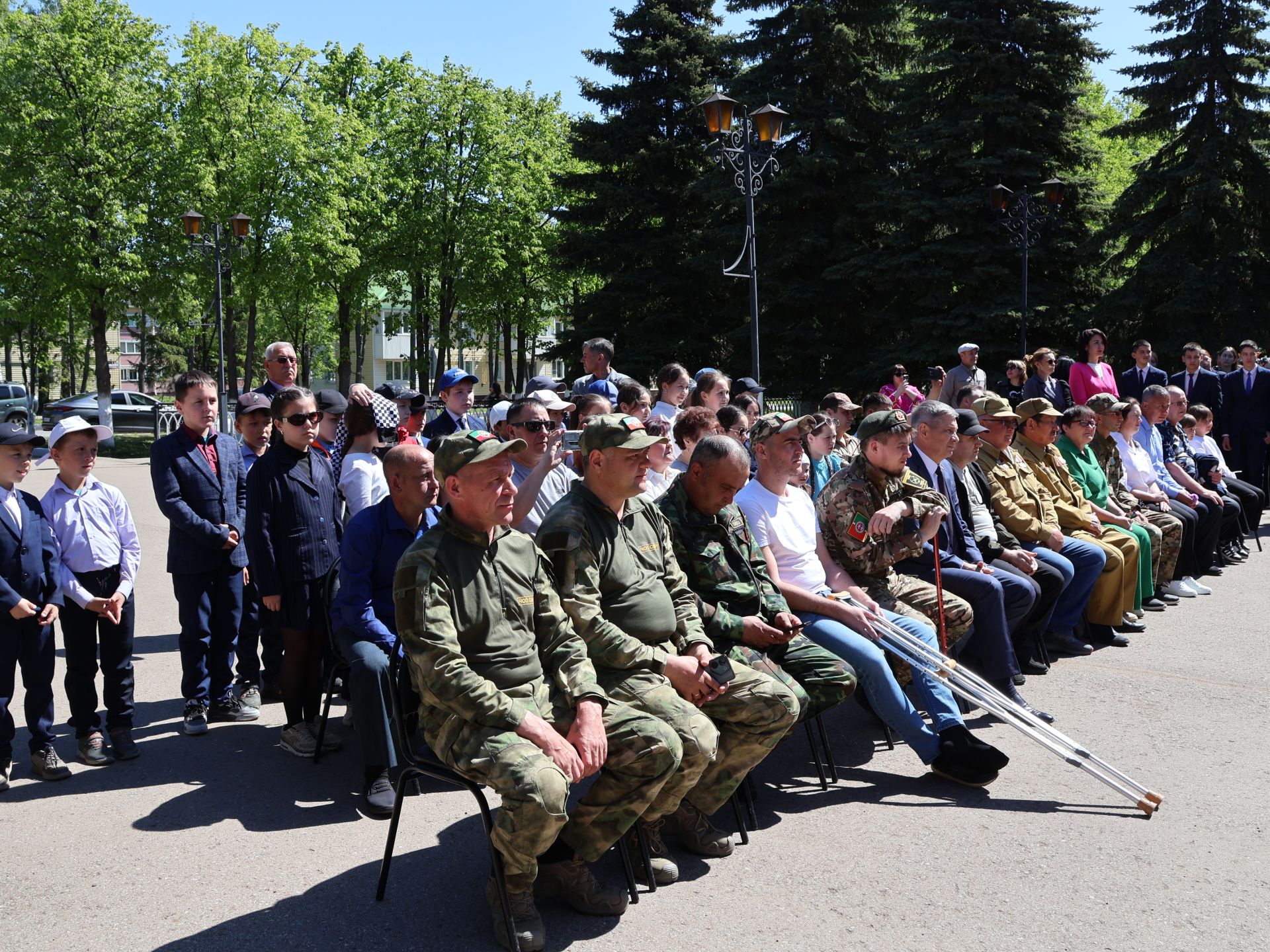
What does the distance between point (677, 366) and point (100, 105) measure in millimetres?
27914

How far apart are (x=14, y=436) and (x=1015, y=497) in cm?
643

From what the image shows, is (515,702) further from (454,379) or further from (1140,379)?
(1140,379)

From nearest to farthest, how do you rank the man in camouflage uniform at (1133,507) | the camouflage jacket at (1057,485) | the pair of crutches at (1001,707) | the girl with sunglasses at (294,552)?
Answer: the pair of crutches at (1001,707) < the girl with sunglasses at (294,552) < the camouflage jacket at (1057,485) < the man in camouflage uniform at (1133,507)

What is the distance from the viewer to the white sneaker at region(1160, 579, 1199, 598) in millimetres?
A: 9719

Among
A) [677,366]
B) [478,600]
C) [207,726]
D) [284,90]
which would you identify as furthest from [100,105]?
[478,600]

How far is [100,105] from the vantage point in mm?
30141

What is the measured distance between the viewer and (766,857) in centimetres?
434

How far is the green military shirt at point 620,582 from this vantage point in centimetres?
415

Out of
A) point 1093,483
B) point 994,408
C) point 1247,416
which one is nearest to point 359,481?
point 994,408

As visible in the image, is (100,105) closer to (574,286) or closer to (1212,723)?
(574,286)

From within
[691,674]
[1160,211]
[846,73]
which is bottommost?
[691,674]

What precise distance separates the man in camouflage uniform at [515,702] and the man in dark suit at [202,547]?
2817 mm

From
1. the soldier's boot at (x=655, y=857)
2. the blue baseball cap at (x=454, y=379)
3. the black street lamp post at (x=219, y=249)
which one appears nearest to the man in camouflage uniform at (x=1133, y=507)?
the blue baseball cap at (x=454, y=379)

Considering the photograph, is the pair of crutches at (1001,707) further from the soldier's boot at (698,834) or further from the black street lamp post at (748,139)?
the black street lamp post at (748,139)
